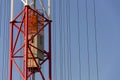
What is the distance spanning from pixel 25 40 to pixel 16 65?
2620 mm

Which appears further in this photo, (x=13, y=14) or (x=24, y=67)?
(x=13, y=14)

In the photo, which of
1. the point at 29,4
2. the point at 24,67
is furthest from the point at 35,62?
the point at 29,4

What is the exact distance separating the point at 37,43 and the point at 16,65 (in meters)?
2.73

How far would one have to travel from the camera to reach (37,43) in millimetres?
51625

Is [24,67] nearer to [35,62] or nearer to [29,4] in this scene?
[35,62]

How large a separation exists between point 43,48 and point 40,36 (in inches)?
45.4

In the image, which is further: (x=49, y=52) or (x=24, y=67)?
(x=49, y=52)

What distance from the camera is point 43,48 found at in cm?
5241

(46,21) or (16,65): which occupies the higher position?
(46,21)

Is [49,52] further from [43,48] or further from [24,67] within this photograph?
[24,67]

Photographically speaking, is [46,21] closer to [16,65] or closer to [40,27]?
[40,27]

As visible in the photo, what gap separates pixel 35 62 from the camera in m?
50.9

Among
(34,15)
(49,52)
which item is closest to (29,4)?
(34,15)

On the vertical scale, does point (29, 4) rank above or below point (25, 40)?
above
